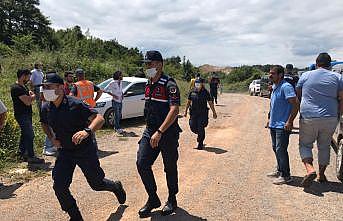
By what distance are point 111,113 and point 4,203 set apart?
6757mm

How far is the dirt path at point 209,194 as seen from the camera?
16.3 feet

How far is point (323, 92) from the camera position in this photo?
5793 millimetres

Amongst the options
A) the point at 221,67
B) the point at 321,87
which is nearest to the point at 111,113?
the point at 321,87

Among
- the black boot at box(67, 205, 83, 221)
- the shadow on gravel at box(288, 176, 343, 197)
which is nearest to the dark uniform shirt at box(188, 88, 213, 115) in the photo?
the shadow on gravel at box(288, 176, 343, 197)

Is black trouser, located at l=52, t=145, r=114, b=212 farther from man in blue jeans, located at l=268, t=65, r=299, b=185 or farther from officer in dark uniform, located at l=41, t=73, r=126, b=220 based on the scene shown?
man in blue jeans, located at l=268, t=65, r=299, b=185

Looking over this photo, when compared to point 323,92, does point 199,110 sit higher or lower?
lower

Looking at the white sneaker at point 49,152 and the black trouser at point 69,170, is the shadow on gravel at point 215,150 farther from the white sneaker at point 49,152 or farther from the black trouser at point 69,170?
the black trouser at point 69,170

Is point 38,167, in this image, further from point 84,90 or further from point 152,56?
point 152,56


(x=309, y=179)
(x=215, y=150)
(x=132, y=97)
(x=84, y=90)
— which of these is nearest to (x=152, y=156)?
(x=309, y=179)

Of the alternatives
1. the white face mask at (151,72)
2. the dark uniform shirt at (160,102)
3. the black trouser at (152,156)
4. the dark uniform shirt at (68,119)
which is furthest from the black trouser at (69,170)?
the white face mask at (151,72)

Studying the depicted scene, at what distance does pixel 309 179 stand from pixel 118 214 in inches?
110

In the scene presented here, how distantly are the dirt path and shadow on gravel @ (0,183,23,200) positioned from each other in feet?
0.05

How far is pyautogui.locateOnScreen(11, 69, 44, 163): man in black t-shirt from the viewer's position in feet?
23.2

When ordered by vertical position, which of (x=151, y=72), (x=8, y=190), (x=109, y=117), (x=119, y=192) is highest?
(x=151, y=72)
